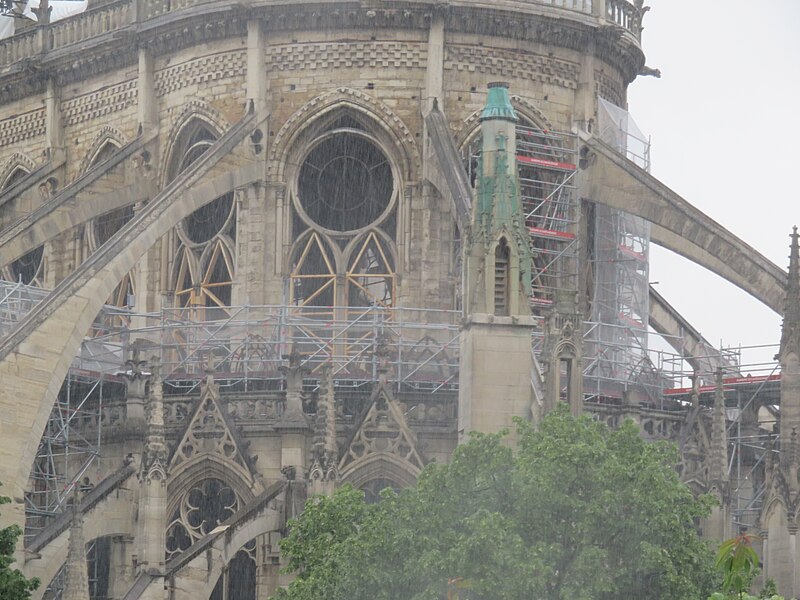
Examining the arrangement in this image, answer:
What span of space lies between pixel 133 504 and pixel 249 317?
552 centimetres

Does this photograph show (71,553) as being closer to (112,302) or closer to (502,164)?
(502,164)

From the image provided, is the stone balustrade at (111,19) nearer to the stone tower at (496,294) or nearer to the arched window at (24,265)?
the arched window at (24,265)

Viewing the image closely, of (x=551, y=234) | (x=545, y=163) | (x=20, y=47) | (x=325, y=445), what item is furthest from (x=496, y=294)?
(x=20, y=47)

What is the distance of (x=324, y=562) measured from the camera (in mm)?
34844

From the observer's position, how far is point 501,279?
3966 cm

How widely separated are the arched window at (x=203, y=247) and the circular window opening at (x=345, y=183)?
1.51m

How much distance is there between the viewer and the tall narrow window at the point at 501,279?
39.3 meters

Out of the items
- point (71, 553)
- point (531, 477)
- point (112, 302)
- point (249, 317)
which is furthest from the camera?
→ point (112, 302)

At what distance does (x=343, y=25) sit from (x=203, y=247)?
4939 millimetres

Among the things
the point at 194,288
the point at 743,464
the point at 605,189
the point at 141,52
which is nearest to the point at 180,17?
the point at 141,52

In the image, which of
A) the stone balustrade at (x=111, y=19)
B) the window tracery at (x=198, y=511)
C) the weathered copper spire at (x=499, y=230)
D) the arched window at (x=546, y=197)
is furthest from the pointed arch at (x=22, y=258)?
the weathered copper spire at (x=499, y=230)

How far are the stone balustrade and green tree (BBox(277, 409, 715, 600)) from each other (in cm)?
1550

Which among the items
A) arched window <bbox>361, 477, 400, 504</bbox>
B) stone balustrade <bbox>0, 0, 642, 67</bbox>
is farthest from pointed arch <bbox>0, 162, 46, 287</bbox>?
arched window <bbox>361, 477, 400, 504</bbox>

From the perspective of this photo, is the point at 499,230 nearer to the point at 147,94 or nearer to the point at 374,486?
the point at 374,486
